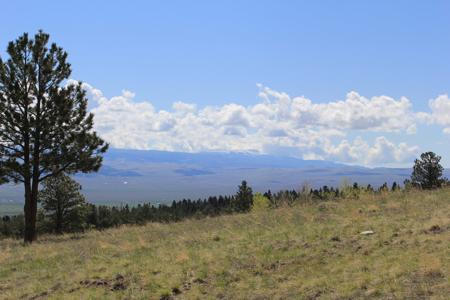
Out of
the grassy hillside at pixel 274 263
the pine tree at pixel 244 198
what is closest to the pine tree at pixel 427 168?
the pine tree at pixel 244 198

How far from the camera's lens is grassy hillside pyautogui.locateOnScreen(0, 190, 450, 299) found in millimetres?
10117

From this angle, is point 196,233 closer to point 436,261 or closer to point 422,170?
point 436,261

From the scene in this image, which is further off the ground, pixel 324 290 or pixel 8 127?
pixel 8 127

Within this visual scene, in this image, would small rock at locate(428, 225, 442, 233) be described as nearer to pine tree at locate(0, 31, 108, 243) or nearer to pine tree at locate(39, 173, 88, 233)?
pine tree at locate(0, 31, 108, 243)

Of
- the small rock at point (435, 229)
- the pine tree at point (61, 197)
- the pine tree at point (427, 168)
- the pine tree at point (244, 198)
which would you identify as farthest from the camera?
the pine tree at point (244, 198)

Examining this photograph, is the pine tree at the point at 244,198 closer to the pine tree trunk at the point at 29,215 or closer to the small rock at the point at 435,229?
the pine tree trunk at the point at 29,215

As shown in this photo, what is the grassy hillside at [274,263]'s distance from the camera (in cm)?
1012

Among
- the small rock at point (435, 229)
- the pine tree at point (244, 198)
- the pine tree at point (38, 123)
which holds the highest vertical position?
the pine tree at point (38, 123)

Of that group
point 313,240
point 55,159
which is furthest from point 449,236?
point 55,159

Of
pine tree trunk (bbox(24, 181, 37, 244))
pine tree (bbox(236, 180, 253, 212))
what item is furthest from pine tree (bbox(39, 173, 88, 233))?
pine tree (bbox(236, 180, 253, 212))

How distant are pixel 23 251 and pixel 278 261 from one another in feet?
45.0

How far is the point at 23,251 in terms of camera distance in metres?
21.6

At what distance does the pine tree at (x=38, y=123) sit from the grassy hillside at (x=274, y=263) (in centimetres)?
878

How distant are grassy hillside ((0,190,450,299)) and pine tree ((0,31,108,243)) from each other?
8.78m
